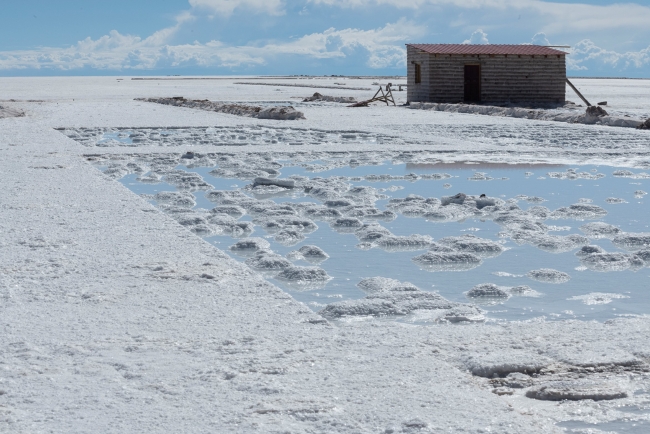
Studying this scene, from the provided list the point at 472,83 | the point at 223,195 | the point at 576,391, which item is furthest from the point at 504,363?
the point at 472,83

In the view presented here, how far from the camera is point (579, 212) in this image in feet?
22.9

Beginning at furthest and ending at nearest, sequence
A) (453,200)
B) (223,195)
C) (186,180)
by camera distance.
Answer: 1. (186,180)
2. (223,195)
3. (453,200)

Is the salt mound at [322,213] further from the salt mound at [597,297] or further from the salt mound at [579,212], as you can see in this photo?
the salt mound at [597,297]

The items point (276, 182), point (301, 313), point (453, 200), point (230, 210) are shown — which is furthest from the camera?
point (276, 182)

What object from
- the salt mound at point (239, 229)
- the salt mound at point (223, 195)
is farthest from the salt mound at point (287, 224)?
the salt mound at point (223, 195)

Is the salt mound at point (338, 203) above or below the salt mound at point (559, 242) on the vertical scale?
above

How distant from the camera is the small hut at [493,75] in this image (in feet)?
99.2

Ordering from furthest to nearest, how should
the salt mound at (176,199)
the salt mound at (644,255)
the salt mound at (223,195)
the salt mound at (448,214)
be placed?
the salt mound at (223,195)
the salt mound at (176,199)
the salt mound at (448,214)
the salt mound at (644,255)

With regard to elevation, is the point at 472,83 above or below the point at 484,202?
above

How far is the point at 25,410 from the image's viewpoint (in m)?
2.70

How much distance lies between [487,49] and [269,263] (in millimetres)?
27540

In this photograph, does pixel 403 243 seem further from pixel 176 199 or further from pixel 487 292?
pixel 176 199

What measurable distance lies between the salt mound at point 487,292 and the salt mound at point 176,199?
11.7ft

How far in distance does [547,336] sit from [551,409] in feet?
2.56
